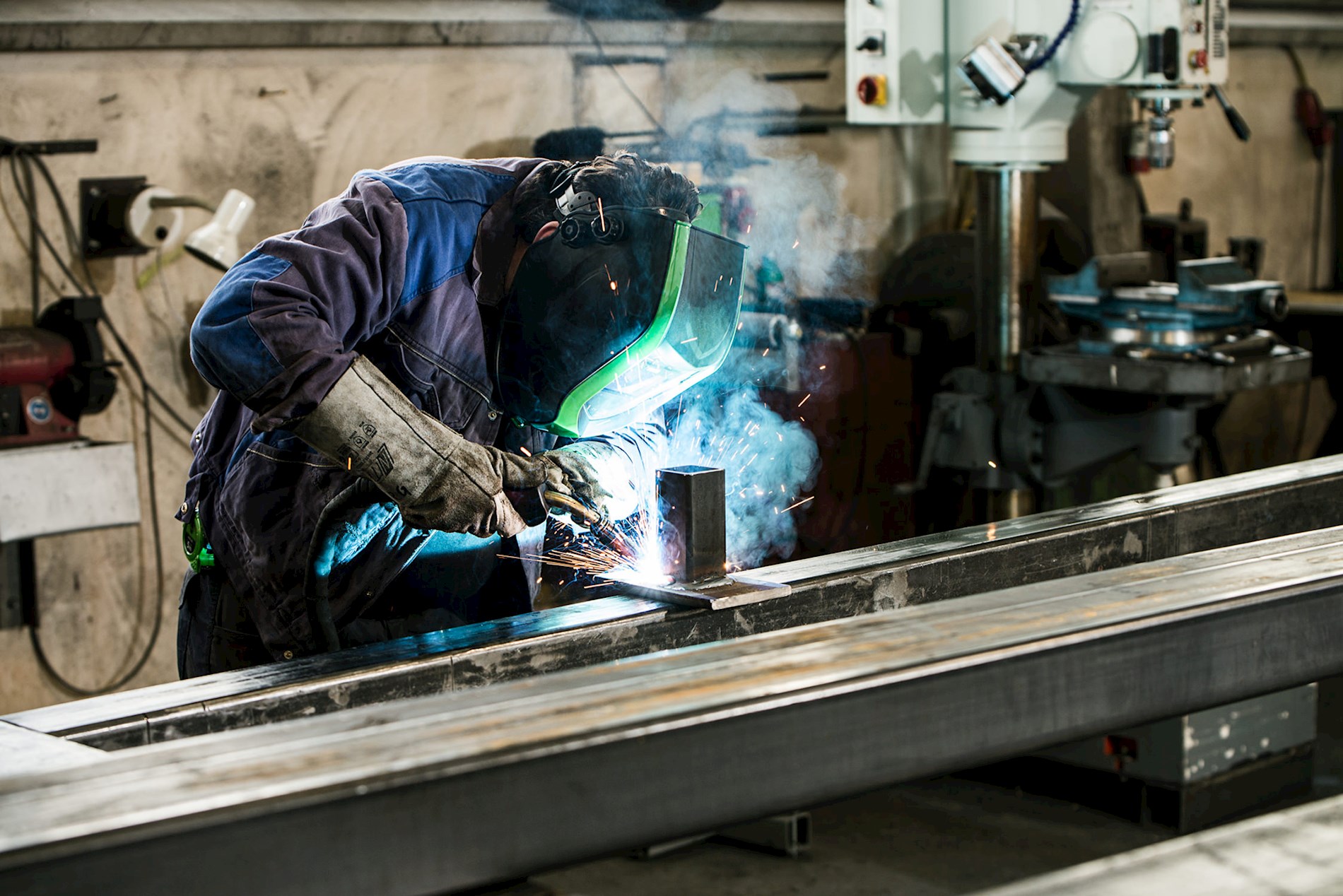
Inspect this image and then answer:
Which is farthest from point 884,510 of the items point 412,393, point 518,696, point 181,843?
point 181,843

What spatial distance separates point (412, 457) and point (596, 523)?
0.90 ft

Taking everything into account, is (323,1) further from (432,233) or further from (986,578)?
(986,578)

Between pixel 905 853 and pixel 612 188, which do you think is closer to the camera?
pixel 612 188

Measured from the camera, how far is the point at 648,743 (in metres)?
0.97

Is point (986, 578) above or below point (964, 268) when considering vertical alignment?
below

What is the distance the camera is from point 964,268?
4.20m

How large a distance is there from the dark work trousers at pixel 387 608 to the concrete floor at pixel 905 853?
42.3 inches

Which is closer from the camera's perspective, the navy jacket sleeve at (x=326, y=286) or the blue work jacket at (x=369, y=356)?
the navy jacket sleeve at (x=326, y=286)

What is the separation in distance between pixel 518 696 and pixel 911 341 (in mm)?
3090

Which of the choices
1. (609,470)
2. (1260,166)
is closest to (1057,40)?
(609,470)

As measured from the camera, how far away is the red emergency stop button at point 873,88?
12.4 ft

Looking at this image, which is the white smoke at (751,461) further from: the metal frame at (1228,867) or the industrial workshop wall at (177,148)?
the industrial workshop wall at (177,148)

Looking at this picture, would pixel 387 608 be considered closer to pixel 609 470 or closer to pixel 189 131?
pixel 609 470

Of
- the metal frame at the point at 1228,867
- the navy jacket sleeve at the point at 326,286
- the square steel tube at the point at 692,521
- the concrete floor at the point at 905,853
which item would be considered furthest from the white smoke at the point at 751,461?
the metal frame at the point at 1228,867
